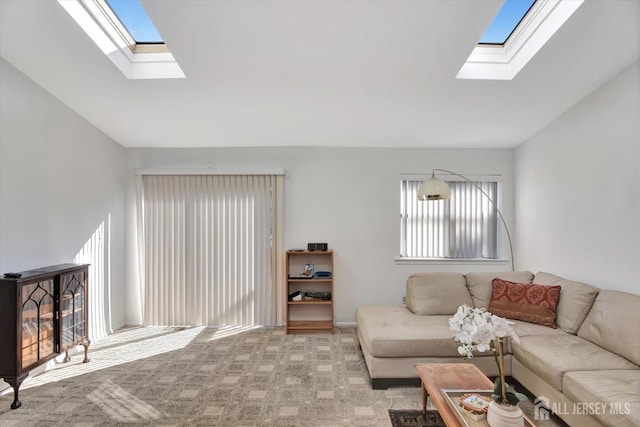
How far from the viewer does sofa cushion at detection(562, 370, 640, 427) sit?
1704mm

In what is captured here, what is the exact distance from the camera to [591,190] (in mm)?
3152

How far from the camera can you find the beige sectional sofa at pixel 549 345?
1.97m

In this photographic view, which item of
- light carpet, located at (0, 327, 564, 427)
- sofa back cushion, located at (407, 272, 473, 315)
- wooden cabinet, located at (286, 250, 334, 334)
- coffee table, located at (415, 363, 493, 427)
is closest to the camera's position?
coffee table, located at (415, 363, 493, 427)

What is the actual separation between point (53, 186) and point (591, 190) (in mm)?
5443

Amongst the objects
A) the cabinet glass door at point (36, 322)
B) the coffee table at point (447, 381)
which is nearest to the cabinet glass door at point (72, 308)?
the cabinet glass door at point (36, 322)

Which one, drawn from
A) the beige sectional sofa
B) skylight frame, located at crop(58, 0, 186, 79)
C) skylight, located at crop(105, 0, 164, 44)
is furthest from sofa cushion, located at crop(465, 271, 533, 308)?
skylight, located at crop(105, 0, 164, 44)

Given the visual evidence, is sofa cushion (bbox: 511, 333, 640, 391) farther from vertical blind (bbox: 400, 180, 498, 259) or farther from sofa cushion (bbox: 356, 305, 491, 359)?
vertical blind (bbox: 400, 180, 498, 259)

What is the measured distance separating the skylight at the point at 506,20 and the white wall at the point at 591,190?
1.07 meters

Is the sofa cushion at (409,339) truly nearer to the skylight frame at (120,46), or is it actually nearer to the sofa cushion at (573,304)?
the sofa cushion at (573,304)

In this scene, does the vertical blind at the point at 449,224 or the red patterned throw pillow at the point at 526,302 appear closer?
the red patterned throw pillow at the point at 526,302

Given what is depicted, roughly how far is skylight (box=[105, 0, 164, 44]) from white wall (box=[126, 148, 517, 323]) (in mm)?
1726

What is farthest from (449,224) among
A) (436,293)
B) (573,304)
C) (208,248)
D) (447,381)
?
(208,248)

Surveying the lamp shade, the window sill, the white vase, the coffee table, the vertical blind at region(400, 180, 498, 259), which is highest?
the lamp shade

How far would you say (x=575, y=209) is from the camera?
3.36 metres
